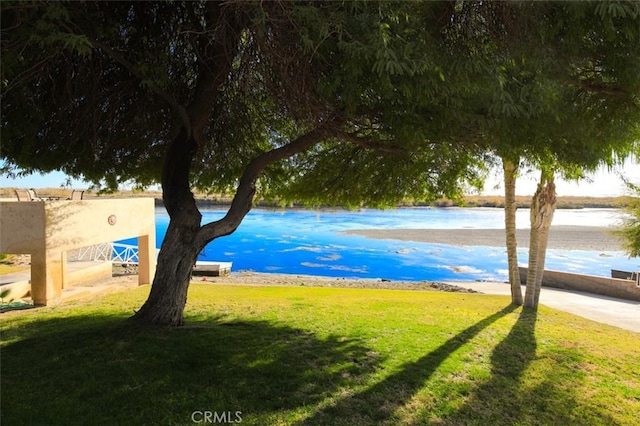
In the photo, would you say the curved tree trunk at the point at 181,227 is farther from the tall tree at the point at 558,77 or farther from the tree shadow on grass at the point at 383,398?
the tree shadow on grass at the point at 383,398

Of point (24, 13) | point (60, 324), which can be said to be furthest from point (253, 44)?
point (60, 324)

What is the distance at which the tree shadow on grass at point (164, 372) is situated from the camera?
4.45 metres

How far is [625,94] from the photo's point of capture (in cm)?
561

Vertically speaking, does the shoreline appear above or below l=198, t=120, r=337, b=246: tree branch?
below

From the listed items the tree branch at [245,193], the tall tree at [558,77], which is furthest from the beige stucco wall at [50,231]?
the tall tree at [558,77]

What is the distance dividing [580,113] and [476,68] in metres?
2.34

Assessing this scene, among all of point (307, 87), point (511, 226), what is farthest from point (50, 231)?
point (511, 226)

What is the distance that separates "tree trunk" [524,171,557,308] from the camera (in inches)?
521

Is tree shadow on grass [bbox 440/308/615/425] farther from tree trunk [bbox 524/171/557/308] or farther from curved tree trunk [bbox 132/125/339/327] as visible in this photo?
tree trunk [bbox 524/171/557/308]

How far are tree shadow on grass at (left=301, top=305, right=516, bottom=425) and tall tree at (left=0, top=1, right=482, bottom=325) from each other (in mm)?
3201

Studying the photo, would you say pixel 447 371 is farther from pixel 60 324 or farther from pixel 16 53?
pixel 60 324

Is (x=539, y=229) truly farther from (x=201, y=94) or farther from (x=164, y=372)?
(x=164, y=372)

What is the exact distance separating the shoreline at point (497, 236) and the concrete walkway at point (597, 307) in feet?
74.7

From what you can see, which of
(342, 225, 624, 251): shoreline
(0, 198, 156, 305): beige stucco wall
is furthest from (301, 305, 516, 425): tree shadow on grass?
(342, 225, 624, 251): shoreline
